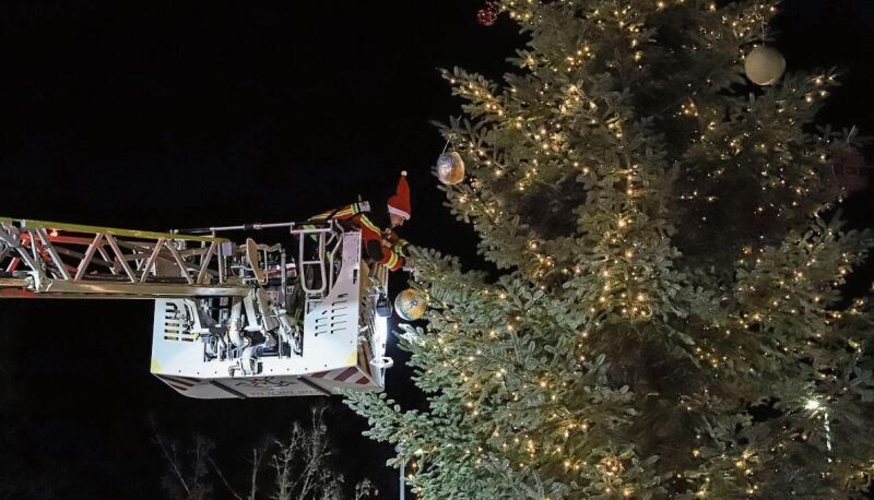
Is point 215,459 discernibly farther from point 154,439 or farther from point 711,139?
point 711,139

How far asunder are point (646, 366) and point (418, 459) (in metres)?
Result: 1.91

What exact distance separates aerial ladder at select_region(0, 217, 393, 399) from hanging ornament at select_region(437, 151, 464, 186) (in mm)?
1550

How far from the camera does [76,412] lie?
22.9 meters

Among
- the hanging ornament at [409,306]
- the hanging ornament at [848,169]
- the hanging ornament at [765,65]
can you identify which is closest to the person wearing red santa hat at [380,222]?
the hanging ornament at [409,306]

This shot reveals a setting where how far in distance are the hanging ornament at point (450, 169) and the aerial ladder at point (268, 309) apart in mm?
1550

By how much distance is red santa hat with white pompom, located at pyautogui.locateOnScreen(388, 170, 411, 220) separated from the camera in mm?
8781

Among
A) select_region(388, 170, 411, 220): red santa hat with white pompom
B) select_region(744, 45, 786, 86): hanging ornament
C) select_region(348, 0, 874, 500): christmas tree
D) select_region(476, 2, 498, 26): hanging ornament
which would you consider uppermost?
select_region(476, 2, 498, 26): hanging ornament

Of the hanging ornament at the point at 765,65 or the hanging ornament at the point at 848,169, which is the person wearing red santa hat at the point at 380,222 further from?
the hanging ornament at the point at 848,169

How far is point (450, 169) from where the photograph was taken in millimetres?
7055

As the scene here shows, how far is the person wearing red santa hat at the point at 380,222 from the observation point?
8.50 m

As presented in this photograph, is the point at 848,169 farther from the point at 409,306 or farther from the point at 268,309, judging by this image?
Result: the point at 268,309

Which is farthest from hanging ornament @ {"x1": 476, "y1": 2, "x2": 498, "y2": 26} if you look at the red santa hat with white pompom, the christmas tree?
the red santa hat with white pompom

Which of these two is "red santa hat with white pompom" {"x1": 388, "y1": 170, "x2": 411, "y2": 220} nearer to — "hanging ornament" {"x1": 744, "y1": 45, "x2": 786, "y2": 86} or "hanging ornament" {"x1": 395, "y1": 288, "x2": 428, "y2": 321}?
"hanging ornament" {"x1": 395, "y1": 288, "x2": 428, "y2": 321}

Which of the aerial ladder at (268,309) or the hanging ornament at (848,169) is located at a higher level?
the hanging ornament at (848,169)
